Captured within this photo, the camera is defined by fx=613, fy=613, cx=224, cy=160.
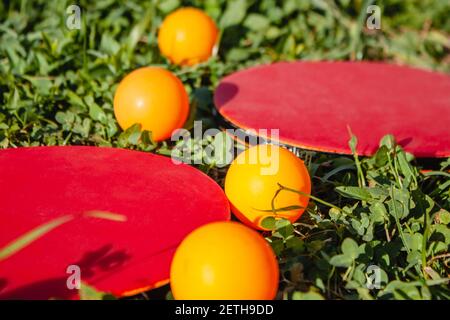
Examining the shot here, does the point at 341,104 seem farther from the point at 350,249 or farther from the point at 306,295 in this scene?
the point at 306,295

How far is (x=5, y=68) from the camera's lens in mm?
3391

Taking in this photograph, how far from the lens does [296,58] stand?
13.3 feet

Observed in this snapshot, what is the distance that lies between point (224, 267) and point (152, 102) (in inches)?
47.6

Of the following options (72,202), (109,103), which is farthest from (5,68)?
(72,202)

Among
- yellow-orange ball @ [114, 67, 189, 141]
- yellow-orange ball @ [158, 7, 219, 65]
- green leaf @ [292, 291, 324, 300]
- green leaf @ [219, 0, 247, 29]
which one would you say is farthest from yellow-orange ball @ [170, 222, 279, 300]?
green leaf @ [219, 0, 247, 29]

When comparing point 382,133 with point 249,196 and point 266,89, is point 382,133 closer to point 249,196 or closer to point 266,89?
point 266,89

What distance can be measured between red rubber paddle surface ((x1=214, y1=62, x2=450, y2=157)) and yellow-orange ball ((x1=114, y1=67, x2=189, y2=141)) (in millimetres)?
252

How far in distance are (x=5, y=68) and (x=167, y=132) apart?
3.91 ft

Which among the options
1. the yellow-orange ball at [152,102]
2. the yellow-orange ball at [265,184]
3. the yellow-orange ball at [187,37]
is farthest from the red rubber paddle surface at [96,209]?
the yellow-orange ball at [187,37]

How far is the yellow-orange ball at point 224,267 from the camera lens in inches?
63.8

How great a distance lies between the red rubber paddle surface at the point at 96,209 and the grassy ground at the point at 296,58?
338 millimetres

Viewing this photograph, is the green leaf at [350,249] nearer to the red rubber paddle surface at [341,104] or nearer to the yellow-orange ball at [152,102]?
the red rubber paddle surface at [341,104]

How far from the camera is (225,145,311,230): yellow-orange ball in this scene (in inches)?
82.5
